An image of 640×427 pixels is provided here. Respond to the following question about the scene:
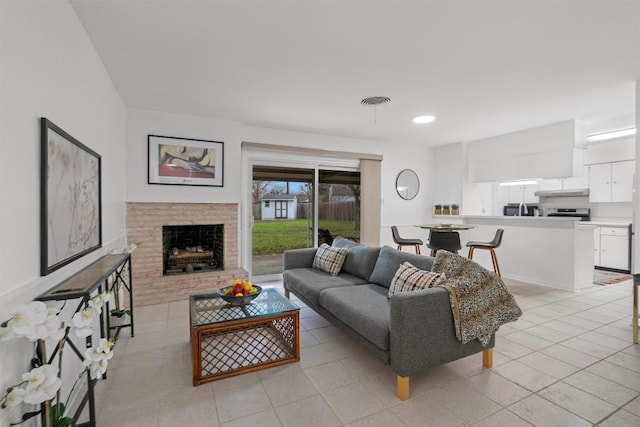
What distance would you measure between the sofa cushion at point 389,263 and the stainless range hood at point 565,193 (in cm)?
518

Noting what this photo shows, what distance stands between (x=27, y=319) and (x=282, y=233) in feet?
13.9

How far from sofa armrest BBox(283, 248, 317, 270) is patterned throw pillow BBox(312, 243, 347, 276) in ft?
0.52

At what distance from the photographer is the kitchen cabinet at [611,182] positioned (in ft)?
18.1

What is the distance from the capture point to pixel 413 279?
2434mm

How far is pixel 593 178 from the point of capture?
19.5ft

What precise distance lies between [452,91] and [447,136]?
2270mm

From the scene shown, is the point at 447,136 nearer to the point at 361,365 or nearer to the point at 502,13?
the point at 502,13

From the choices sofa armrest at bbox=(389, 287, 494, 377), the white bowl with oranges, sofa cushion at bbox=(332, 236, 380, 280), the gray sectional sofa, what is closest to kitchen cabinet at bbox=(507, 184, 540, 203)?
sofa cushion at bbox=(332, 236, 380, 280)

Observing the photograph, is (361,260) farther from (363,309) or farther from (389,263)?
(363,309)

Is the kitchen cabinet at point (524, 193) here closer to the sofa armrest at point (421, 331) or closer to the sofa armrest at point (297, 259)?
the sofa armrest at point (297, 259)

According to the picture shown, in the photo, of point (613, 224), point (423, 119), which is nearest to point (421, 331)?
point (423, 119)

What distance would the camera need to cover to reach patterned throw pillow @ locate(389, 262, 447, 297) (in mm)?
2285

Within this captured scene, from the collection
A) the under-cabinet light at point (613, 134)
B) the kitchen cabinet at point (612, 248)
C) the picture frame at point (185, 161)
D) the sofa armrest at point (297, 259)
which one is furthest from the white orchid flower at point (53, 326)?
the kitchen cabinet at point (612, 248)

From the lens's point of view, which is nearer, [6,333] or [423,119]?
[6,333]
